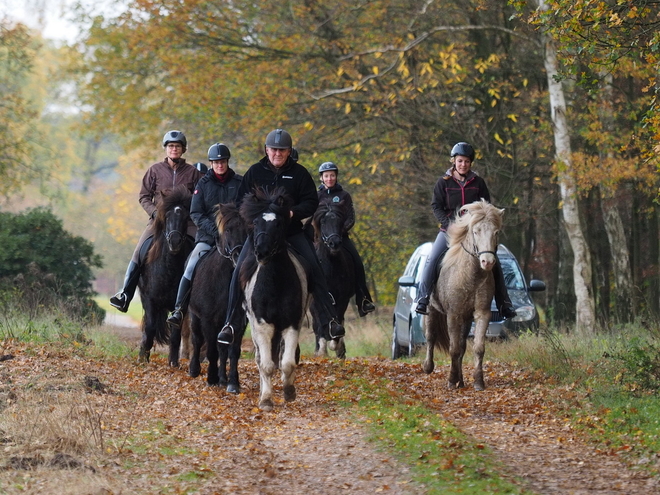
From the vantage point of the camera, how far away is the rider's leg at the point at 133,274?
1465cm

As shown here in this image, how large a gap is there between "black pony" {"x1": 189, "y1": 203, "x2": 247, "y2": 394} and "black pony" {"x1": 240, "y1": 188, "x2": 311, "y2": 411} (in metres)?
0.94

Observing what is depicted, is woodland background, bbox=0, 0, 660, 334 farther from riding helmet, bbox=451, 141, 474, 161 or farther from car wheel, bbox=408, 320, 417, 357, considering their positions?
riding helmet, bbox=451, 141, 474, 161

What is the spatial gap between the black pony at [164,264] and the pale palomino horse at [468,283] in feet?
11.7

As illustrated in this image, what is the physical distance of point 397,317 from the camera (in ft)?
59.9

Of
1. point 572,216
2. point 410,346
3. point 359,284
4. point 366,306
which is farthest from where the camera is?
point 572,216

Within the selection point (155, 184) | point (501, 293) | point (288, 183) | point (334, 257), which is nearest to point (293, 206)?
point (288, 183)

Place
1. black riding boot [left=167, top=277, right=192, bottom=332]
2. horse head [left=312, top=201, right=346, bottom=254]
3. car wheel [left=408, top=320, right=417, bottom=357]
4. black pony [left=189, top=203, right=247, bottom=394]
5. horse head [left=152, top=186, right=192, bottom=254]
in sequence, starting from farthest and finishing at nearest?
car wheel [left=408, top=320, right=417, bottom=357] < horse head [left=312, top=201, right=346, bottom=254] < horse head [left=152, top=186, right=192, bottom=254] < black riding boot [left=167, top=277, right=192, bottom=332] < black pony [left=189, top=203, right=247, bottom=394]

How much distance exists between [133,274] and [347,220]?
3.59 m

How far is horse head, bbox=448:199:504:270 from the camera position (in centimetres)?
1222

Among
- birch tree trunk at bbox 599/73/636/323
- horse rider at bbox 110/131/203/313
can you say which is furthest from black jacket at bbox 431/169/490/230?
birch tree trunk at bbox 599/73/636/323

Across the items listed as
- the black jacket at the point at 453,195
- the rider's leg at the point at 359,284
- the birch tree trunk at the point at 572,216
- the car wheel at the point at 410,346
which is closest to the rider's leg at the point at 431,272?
the black jacket at the point at 453,195

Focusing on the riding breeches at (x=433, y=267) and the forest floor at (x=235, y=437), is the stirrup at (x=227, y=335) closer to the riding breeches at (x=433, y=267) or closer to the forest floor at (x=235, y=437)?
the forest floor at (x=235, y=437)

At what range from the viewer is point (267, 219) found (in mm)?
10664

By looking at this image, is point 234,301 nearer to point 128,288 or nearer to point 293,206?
point 293,206
